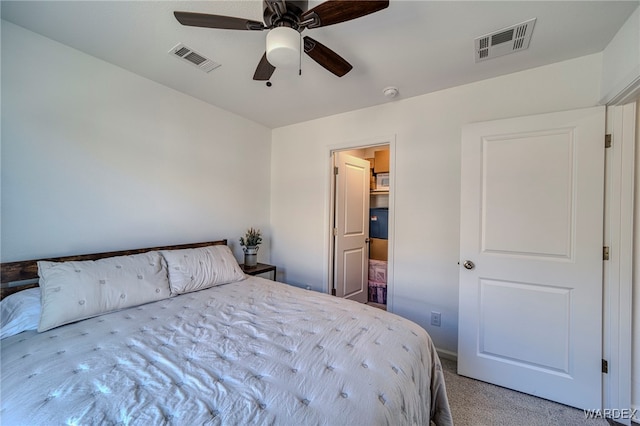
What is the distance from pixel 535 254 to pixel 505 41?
1.51m

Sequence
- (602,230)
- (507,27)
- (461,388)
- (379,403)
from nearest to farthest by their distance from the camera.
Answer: (379,403) < (507,27) < (602,230) < (461,388)

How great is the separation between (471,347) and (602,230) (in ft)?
4.06

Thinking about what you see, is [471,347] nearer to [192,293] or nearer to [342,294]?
[342,294]

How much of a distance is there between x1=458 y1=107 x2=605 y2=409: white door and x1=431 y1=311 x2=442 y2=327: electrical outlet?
27 centimetres

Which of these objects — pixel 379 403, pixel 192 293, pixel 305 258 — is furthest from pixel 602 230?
pixel 192 293

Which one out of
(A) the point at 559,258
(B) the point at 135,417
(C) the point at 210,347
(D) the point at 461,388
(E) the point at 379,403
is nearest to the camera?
(B) the point at 135,417

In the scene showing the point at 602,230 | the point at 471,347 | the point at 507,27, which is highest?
the point at 507,27

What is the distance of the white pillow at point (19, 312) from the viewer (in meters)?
1.38

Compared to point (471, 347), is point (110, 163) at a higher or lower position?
higher

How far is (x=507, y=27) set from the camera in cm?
160

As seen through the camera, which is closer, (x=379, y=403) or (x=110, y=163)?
(x=379, y=403)

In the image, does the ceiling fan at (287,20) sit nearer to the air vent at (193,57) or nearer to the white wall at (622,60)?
the air vent at (193,57)

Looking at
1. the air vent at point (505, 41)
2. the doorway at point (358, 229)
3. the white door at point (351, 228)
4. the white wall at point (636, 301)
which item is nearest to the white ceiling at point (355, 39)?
the air vent at point (505, 41)

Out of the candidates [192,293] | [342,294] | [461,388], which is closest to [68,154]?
[192,293]
